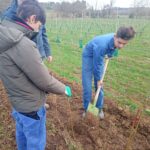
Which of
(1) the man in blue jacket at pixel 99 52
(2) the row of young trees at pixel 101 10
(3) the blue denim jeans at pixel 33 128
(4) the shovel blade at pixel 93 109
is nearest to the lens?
(3) the blue denim jeans at pixel 33 128

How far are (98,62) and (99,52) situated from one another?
0.52 ft

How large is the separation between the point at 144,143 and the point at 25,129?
1.94 meters

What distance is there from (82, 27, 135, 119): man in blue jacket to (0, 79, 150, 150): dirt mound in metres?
0.25

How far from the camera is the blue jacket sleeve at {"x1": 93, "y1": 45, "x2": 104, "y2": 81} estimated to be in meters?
3.45

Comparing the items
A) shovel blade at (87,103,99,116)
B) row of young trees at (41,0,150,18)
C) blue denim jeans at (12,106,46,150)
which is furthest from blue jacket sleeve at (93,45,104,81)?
row of young trees at (41,0,150,18)

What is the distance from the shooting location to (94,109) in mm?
3783

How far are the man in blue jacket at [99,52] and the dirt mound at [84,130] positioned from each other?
0.25m

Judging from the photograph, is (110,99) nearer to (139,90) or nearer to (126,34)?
(139,90)

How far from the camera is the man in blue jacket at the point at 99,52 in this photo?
127 inches

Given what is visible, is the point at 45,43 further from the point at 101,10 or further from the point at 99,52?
the point at 101,10

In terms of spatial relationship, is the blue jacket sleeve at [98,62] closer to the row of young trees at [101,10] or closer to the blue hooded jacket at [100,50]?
the blue hooded jacket at [100,50]

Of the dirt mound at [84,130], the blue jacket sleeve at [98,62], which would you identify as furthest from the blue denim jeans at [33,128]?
the blue jacket sleeve at [98,62]

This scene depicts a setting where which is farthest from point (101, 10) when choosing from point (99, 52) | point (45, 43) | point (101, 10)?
point (99, 52)

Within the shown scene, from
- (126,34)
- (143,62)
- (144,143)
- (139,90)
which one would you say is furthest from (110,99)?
(143,62)
